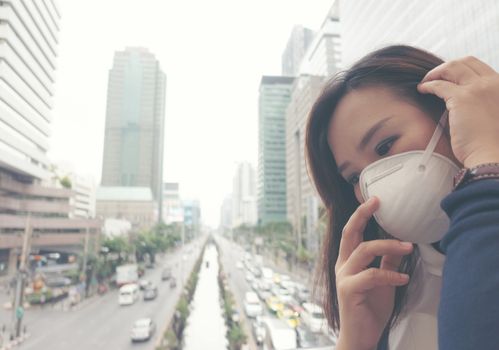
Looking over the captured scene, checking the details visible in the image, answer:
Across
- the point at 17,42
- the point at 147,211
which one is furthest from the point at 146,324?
the point at 147,211

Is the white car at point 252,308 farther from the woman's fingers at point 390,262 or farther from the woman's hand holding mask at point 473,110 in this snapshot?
the woman's hand holding mask at point 473,110

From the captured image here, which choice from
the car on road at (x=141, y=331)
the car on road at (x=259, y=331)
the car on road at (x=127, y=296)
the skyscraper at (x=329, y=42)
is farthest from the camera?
the skyscraper at (x=329, y=42)

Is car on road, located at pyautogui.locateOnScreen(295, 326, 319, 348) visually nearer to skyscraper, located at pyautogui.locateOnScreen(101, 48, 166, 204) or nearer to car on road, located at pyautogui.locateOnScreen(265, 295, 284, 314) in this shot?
car on road, located at pyautogui.locateOnScreen(265, 295, 284, 314)

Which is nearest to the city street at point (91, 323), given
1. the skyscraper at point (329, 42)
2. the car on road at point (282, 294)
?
the car on road at point (282, 294)

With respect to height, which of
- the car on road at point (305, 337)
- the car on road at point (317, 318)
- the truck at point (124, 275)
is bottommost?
the truck at point (124, 275)

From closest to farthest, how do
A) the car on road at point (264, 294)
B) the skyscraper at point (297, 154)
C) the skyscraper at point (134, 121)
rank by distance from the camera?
1. the car on road at point (264, 294)
2. the skyscraper at point (297, 154)
3. the skyscraper at point (134, 121)

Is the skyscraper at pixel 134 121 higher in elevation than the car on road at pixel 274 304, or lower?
higher

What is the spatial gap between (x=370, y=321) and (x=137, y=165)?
39.4 metres

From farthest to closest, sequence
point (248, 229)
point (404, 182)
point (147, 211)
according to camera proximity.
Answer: point (248, 229), point (147, 211), point (404, 182)

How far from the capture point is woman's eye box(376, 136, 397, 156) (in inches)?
12.6

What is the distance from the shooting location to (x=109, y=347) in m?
5.91

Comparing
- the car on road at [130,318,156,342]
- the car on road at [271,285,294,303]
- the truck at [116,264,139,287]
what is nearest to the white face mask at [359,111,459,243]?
the car on road at [130,318,156,342]

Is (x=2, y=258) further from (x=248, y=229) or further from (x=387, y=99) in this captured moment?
(x=248, y=229)

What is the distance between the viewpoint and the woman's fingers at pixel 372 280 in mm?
299
